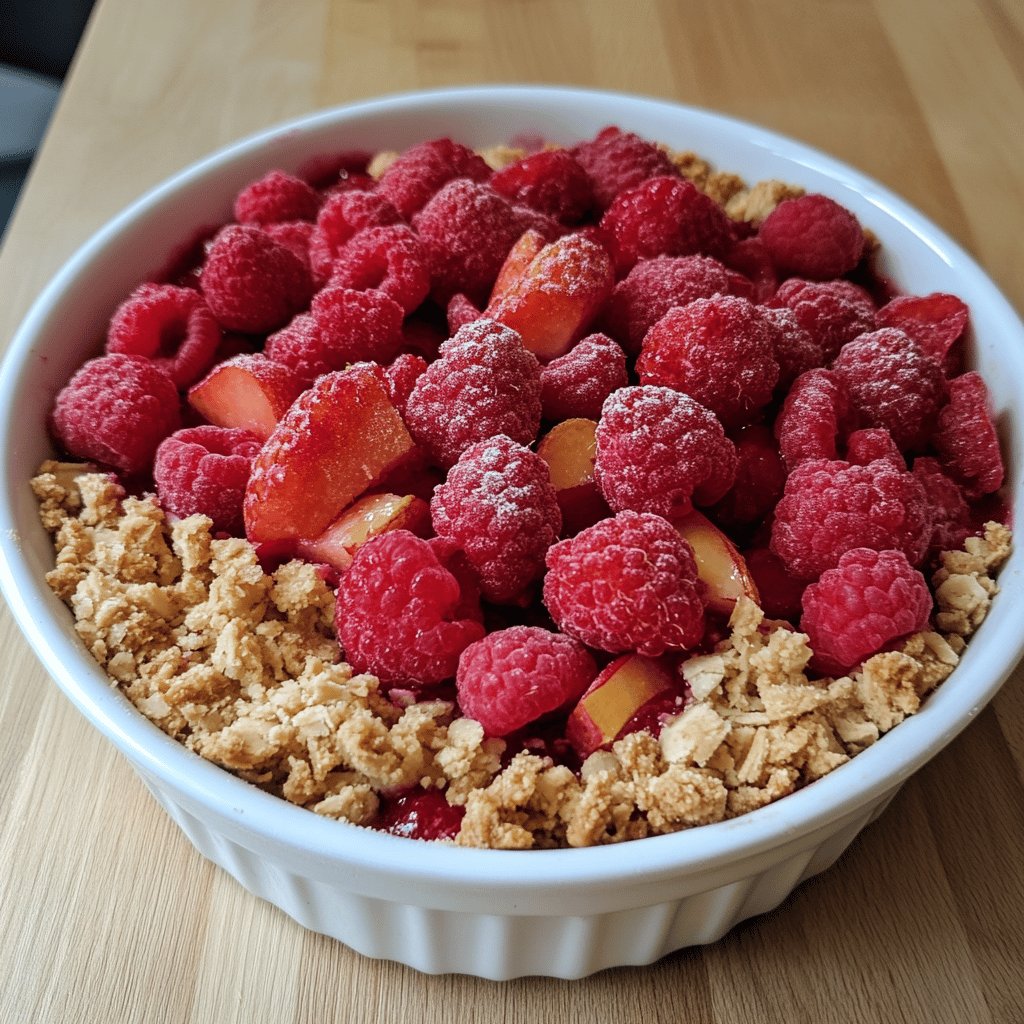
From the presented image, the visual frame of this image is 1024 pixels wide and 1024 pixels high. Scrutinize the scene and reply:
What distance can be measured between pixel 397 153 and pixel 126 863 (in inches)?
38.7

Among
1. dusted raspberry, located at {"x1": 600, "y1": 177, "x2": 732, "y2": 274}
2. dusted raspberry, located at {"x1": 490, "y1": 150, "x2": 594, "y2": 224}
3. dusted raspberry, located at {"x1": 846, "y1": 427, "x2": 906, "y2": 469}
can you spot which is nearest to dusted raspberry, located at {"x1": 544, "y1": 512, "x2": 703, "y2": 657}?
dusted raspberry, located at {"x1": 846, "y1": 427, "x2": 906, "y2": 469}

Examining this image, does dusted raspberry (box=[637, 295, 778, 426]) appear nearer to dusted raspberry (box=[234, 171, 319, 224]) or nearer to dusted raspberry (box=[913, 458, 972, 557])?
dusted raspberry (box=[913, 458, 972, 557])

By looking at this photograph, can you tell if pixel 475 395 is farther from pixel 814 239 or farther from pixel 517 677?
pixel 814 239

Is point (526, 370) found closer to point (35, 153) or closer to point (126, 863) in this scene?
point (126, 863)

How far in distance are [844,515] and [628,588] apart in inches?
8.5

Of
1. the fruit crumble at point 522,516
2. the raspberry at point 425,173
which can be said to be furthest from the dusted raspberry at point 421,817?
the raspberry at point 425,173

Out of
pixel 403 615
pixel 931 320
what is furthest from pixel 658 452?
pixel 931 320

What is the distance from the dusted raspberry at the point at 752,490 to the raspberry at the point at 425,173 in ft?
1.68

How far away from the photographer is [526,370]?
94 centimetres

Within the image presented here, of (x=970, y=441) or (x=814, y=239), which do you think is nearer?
(x=970, y=441)

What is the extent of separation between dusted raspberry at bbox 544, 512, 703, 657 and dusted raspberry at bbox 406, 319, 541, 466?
15 cm

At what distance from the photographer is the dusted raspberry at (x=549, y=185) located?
1231 millimetres

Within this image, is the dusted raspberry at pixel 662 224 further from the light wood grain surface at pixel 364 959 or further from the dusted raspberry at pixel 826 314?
the light wood grain surface at pixel 364 959

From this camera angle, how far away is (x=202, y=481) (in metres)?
0.94
